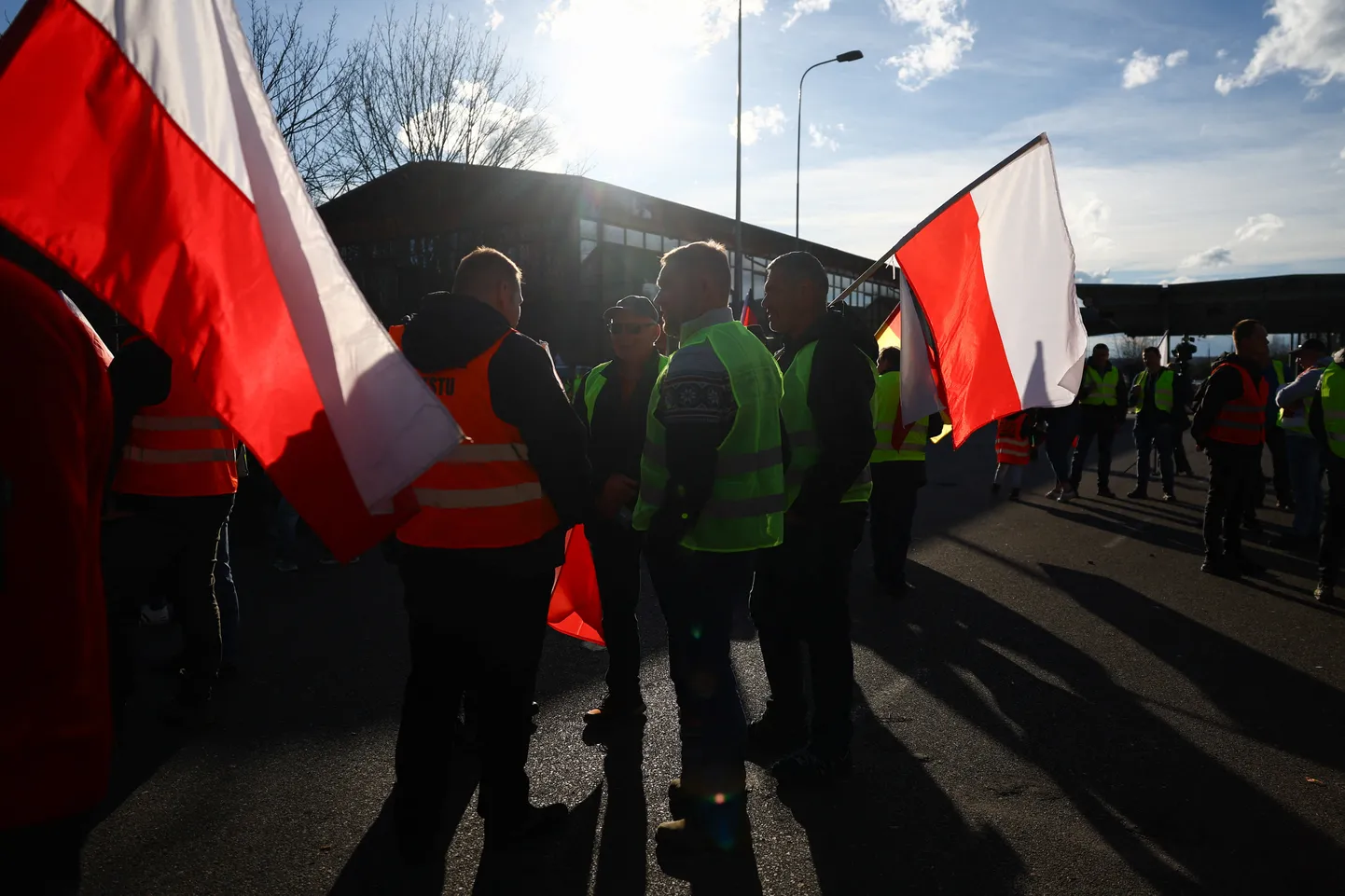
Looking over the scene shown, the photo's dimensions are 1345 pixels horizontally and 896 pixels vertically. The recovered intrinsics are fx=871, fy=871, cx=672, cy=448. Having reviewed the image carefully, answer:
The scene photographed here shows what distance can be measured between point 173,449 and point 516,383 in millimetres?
2156

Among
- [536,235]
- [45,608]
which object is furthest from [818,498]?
[536,235]

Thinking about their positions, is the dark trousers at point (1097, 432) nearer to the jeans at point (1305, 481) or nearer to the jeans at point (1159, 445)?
the jeans at point (1159, 445)

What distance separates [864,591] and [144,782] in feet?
15.4

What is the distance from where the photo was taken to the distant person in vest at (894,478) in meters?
6.39

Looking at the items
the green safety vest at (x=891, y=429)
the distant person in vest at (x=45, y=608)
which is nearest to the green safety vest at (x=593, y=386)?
the green safety vest at (x=891, y=429)

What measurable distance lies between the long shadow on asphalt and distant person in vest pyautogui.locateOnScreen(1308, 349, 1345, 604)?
130 centimetres

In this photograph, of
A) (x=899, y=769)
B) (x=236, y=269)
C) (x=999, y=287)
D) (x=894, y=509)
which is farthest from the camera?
(x=894, y=509)

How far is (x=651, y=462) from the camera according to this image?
302 centimetres

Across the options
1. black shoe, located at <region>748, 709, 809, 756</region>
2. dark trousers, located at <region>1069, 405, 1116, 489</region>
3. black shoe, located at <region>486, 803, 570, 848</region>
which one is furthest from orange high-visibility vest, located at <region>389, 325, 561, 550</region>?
dark trousers, located at <region>1069, 405, 1116, 489</region>

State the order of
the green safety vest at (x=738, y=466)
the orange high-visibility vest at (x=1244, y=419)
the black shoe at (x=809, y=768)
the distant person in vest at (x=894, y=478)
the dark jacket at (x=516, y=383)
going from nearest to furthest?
the dark jacket at (x=516, y=383)
the green safety vest at (x=738, y=466)
the black shoe at (x=809, y=768)
the distant person in vest at (x=894, y=478)
the orange high-visibility vest at (x=1244, y=419)

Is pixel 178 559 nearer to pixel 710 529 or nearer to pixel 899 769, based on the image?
pixel 710 529

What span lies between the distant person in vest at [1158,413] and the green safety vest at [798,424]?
8933 mm

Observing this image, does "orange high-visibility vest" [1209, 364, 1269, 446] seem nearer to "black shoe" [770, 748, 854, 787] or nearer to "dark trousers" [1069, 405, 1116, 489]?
"dark trousers" [1069, 405, 1116, 489]

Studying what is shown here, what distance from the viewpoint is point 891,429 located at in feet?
21.2
